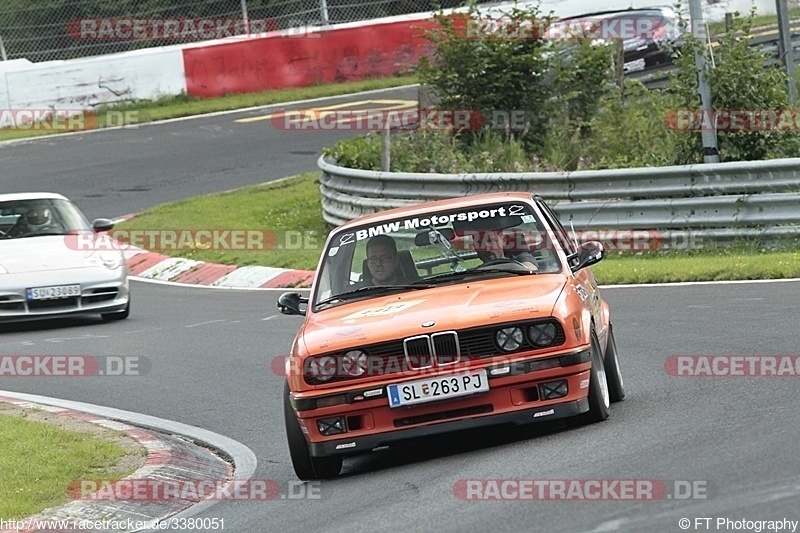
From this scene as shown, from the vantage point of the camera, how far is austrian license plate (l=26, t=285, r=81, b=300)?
15422 millimetres

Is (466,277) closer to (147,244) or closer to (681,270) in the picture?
(681,270)

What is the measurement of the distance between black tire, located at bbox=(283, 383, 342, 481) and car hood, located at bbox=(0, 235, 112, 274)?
8.45 metres

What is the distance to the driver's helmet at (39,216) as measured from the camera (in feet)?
55.0

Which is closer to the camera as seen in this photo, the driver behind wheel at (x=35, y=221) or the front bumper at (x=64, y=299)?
the front bumper at (x=64, y=299)

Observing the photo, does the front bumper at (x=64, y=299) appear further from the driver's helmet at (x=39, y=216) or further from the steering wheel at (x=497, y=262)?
the steering wheel at (x=497, y=262)

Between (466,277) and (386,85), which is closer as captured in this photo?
(466,277)

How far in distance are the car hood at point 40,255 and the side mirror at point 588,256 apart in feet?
27.7

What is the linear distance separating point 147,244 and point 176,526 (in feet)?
49.7

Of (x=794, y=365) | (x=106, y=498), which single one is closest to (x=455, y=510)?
(x=106, y=498)

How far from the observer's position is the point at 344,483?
7.62 meters

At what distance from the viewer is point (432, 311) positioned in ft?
25.5

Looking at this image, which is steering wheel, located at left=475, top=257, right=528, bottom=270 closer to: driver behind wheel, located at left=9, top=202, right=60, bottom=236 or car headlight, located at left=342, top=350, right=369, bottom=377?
car headlight, located at left=342, top=350, right=369, bottom=377

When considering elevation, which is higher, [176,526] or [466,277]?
[466,277]

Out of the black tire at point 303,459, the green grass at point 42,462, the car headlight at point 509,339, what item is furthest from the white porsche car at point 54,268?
the car headlight at point 509,339
